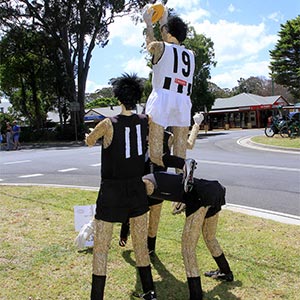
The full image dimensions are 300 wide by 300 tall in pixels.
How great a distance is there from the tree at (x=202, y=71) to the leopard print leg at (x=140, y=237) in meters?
29.4

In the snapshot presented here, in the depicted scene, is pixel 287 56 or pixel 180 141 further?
pixel 287 56

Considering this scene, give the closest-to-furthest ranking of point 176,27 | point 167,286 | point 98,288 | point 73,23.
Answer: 1. point 98,288
2. point 167,286
3. point 176,27
4. point 73,23

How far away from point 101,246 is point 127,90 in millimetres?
1291

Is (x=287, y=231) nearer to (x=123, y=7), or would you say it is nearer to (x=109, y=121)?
(x=109, y=121)

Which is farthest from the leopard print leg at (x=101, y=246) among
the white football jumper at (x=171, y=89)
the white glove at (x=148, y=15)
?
the white glove at (x=148, y=15)

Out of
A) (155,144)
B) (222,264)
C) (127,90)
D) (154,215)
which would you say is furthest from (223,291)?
(127,90)

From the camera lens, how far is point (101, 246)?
306 centimetres

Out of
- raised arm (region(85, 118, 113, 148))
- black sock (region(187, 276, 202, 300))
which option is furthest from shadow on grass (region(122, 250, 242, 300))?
raised arm (region(85, 118, 113, 148))

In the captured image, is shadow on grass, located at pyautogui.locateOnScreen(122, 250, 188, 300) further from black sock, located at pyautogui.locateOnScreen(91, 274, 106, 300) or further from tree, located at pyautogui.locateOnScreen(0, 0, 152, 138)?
tree, located at pyautogui.locateOnScreen(0, 0, 152, 138)

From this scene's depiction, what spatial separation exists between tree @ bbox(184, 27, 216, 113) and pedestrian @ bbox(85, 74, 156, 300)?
1156 inches

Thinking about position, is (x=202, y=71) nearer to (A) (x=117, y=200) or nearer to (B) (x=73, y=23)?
(B) (x=73, y=23)

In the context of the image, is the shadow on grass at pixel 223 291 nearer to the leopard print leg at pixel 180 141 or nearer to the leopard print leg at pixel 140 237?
the leopard print leg at pixel 140 237

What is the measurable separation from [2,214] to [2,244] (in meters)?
1.27

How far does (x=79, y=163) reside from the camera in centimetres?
1256
